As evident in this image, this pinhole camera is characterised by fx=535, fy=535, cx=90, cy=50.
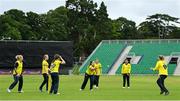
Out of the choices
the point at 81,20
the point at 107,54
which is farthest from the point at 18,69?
the point at 81,20

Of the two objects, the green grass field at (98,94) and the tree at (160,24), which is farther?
the tree at (160,24)

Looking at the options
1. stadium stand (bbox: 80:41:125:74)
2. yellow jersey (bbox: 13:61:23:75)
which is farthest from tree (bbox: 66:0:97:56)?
yellow jersey (bbox: 13:61:23:75)

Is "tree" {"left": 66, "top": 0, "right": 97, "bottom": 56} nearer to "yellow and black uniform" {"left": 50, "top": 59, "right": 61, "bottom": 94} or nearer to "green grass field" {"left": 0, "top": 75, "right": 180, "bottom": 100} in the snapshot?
"green grass field" {"left": 0, "top": 75, "right": 180, "bottom": 100}

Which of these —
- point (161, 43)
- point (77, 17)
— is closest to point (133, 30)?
point (77, 17)

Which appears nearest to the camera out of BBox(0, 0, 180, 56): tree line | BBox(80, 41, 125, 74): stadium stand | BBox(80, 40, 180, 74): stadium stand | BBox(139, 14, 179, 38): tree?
BBox(80, 40, 180, 74): stadium stand

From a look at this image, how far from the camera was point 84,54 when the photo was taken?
111750mm

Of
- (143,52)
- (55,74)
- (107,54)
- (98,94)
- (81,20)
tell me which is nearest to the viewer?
(55,74)

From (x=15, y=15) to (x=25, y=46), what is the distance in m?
46.8

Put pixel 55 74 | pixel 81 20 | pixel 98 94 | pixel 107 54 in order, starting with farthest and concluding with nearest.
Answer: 1. pixel 81 20
2. pixel 107 54
3. pixel 98 94
4. pixel 55 74

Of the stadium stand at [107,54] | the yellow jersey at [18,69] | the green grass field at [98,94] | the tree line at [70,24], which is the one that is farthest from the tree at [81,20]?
the yellow jersey at [18,69]

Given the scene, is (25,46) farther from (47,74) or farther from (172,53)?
(47,74)

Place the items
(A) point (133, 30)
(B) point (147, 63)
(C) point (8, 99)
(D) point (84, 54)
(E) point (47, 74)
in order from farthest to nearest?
(A) point (133, 30)
(D) point (84, 54)
(B) point (147, 63)
(E) point (47, 74)
(C) point (8, 99)

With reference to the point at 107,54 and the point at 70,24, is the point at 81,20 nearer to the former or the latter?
the point at 70,24

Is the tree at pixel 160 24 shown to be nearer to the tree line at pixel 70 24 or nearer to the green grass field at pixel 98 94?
the tree line at pixel 70 24
